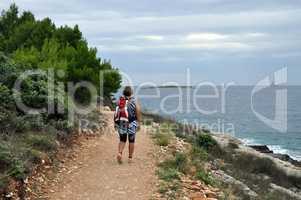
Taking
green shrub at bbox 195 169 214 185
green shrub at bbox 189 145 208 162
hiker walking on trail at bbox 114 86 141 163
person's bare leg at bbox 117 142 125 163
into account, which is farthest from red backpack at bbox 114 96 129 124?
green shrub at bbox 189 145 208 162

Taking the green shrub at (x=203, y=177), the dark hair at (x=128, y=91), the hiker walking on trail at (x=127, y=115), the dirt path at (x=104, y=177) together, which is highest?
the dark hair at (x=128, y=91)

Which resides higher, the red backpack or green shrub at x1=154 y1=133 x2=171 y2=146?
the red backpack

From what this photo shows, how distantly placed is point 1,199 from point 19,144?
2917 mm

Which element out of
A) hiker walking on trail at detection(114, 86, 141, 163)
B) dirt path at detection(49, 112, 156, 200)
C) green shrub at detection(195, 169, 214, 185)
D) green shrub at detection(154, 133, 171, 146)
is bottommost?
green shrub at detection(195, 169, 214, 185)

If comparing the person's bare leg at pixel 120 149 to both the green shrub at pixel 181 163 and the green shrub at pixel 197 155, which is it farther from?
the green shrub at pixel 197 155

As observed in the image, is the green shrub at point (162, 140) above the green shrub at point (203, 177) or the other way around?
above

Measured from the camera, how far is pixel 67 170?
43.3 ft

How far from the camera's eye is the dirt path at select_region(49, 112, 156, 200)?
1141 centimetres

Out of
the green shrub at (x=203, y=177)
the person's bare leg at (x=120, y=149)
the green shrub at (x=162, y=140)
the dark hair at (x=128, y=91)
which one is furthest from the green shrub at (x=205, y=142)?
the dark hair at (x=128, y=91)

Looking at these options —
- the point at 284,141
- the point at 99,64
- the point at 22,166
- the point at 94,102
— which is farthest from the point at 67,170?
the point at 284,141

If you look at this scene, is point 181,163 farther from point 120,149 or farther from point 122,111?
point 122,111

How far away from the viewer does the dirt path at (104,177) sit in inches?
449

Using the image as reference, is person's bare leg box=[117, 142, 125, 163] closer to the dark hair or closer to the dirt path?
the dirt path

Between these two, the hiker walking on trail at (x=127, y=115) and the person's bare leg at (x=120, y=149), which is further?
the person's bare leg at (x=120, y=149)
